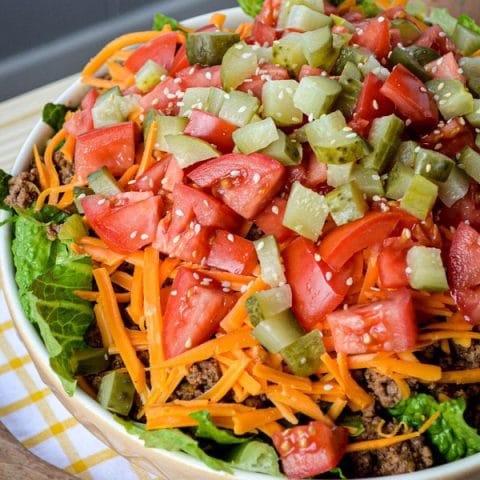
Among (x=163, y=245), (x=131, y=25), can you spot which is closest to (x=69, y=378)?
(x=163, y=245)

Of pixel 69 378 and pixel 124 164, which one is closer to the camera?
pixel 69 378

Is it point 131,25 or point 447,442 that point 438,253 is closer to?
point 447,442

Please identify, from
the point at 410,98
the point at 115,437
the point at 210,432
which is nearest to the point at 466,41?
the point at 410,98

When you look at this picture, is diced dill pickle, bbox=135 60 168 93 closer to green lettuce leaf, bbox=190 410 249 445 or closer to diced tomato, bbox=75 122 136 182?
diced tomato, bbox=75 122 136 182

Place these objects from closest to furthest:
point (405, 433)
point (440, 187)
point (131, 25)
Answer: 1. point (405, 433)
2. point (440, 187)
3. point (131, 25)

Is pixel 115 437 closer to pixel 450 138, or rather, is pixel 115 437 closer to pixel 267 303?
pixel 267 303

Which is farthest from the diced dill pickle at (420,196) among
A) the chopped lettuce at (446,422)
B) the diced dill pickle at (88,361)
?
the diced dill pickle at (88,361)

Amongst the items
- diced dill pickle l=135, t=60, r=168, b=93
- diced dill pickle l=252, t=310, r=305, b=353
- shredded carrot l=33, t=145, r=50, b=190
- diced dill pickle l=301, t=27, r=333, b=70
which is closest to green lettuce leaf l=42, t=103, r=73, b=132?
shredded carrot l=33, t=145, r=50, b=190

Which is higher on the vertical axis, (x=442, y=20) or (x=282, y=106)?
(x=282, y=106)
